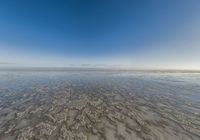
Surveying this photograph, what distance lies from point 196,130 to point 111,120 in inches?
189

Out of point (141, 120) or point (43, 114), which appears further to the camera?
point (43, 114)

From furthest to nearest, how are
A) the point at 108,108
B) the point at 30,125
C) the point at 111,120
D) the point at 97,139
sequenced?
the point at 108,108 < the point at 111,120 < the point at 30,125 < the point at 97,139

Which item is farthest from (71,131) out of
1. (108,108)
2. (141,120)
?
(141,120)

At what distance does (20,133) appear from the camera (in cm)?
471

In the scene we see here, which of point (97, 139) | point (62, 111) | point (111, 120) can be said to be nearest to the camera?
point (97, 139)

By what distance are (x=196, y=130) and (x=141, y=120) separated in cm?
284

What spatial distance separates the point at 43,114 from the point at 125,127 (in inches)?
226

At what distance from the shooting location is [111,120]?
6.17 m

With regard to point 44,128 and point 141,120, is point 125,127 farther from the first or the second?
point 44,128

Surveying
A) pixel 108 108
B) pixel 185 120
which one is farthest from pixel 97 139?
pixel 185 120

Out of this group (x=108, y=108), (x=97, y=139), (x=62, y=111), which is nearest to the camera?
(x=97, y=139)

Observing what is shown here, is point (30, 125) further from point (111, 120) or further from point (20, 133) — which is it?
point (111, 120)

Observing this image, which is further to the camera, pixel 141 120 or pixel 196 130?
pixel 141 120

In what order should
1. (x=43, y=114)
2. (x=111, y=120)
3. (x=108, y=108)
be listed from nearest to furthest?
(x=111, y=120)
(x=43, y=114)
(x=108, y=108)
